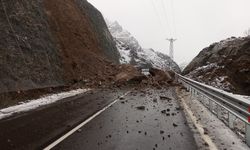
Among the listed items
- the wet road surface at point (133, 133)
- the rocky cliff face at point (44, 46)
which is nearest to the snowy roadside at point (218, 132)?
the wet road surface at point (133, 133)

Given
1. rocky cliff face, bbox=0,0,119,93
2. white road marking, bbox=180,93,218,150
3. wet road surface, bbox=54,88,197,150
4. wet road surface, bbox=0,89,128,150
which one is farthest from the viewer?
rocky cliff face, bbox=0,0,119,93

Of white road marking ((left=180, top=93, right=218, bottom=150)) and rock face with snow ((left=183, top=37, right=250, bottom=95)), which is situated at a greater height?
rock face with snow ((left=183, top=37, right=250, bottom=95))

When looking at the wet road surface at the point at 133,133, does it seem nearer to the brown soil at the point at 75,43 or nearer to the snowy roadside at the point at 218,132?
the snowy roadside at the point at 218,132

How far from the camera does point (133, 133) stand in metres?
8.80

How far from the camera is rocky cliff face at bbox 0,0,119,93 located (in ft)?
59.4

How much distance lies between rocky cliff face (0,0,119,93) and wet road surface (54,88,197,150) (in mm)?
6766

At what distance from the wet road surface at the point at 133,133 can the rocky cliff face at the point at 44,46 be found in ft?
22.2

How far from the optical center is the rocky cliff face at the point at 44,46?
18109 millimetres

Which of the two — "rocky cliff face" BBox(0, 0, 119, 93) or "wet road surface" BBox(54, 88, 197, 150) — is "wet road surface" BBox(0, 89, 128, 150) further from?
"rocky cliff face" BBox(0, 0, 119, 93)

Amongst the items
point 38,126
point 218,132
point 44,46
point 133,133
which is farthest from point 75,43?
point 218,132

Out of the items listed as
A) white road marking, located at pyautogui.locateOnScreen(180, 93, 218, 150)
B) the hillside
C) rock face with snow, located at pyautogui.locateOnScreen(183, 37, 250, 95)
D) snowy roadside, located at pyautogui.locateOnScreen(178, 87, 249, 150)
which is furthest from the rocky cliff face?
rock face with snow, located at pyautogui.locateOnScreen(183, 37, 250, 95)

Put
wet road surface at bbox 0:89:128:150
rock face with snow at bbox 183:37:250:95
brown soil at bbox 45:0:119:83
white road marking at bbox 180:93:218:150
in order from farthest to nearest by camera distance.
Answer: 1. rock face with snow at bbox 183:37:250:95
2. brown soil at bbox 45:0:119:83
3. wet road surface at bbox 0:89:128:150
4. white road marking at bbox 180:93:218:150

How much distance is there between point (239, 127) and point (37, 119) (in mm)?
6205

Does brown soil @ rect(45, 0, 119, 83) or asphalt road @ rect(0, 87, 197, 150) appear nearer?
asphalt road @ rect(0, 87, 197, 150)
